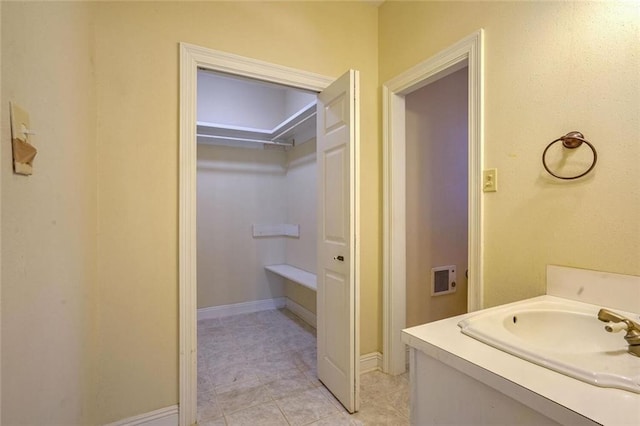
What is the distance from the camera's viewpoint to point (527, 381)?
644 mm

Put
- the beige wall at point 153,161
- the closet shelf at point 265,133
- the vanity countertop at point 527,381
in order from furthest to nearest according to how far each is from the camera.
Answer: the closet shelf at point 265,133 < the beige wall at point 153,161 < the vanity countertop at point 527,381

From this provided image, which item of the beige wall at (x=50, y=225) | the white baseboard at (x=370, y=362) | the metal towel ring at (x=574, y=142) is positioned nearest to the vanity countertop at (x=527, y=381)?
the metal towel ring at (x=574, y=142)

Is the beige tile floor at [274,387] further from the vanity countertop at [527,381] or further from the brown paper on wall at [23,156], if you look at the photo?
the brown paper on wall at [23,156]

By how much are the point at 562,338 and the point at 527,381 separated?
0.55m

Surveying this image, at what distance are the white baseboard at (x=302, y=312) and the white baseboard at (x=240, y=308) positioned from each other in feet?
0.43

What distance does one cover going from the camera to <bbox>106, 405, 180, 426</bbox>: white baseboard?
159cm

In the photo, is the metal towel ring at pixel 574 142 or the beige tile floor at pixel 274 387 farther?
the beige tile floor at pixel 274 387

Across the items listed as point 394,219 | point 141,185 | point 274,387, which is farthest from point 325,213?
point 274,387

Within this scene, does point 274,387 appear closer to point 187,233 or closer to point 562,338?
point 187,233

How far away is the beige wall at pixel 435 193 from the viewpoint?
7.79ft

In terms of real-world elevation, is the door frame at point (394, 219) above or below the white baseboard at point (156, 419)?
above

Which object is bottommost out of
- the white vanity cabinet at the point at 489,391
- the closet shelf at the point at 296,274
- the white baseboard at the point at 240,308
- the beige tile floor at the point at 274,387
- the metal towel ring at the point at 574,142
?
the beige tile floor at the point at 274,387

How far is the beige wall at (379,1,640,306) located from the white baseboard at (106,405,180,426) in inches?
73.2

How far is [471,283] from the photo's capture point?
160cm
